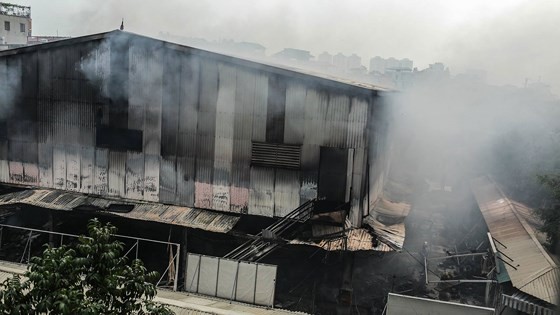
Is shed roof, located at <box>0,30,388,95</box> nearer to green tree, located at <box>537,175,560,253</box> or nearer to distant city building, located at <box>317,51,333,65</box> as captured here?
green tree, located at <box>537,175,560,253</box>

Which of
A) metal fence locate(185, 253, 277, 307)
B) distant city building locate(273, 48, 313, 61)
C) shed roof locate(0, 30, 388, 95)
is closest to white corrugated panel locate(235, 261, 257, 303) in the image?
metal fence locate(185, 253, 277, 307)

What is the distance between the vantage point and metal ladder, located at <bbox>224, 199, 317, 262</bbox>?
12.7 meters

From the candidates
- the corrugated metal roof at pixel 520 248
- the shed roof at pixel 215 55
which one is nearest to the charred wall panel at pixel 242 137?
the shed roof at pixel 215 55

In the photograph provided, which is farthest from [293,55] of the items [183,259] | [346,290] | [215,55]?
[346,290]

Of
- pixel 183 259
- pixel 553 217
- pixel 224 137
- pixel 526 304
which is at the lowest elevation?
pixel 183 259

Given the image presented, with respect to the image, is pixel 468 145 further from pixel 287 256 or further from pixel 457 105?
pixel 287 256

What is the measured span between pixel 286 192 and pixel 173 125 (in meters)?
4.12

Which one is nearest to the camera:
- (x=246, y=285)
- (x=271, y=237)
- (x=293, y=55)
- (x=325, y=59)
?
(x=246, y=285)

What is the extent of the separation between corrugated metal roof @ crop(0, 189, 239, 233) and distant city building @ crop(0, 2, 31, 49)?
33738mm

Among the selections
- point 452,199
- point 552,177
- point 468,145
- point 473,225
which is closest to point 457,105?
point 468,145

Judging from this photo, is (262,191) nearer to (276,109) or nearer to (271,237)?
(271,237)

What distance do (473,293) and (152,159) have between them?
11.1m

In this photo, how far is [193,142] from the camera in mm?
14211

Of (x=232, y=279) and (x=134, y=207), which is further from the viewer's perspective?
(x=134, y=207)
